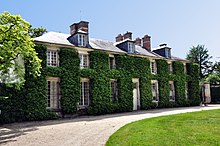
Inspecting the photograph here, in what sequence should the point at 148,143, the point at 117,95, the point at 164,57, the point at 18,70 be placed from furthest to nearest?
the point at 164,57
the point at 117,95
the point at 18,70
the point at 148,143

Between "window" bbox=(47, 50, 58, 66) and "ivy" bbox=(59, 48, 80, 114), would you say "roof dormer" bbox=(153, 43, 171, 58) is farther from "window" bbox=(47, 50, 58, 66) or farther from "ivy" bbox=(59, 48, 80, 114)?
"window" bbox=(47, 50, 58, 66)

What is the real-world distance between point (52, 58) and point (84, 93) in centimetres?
381

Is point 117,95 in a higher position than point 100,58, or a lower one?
lower

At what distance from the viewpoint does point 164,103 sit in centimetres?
2500

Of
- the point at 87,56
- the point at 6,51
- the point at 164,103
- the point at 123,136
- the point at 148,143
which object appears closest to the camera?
the point at 148,143

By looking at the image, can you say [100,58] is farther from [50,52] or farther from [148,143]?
[148,143]

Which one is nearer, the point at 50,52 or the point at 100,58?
the point at 50,52

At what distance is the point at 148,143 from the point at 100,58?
13.5 metres

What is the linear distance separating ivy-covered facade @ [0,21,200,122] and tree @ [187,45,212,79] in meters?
29.3

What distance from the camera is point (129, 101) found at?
2203 centimetres

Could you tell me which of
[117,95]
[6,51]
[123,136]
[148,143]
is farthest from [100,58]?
[148,143]

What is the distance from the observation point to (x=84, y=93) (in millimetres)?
19922

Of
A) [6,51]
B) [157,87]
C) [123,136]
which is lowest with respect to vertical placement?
[123,136]

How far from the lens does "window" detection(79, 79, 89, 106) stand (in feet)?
64.5
